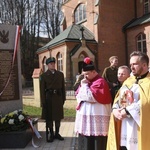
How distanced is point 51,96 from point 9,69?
1254 mm

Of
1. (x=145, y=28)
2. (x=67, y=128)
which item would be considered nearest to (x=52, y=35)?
(x=145, y=28)

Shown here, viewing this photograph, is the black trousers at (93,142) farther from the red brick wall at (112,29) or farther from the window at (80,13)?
the window at (80,13)

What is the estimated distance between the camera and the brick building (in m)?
21.8

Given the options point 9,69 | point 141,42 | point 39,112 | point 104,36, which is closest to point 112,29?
point 104,36

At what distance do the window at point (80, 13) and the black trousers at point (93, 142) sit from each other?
928 inches

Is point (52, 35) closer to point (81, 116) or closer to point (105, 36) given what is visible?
point (105, 36)

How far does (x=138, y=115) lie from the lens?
298cm

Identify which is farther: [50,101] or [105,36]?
[105,36]

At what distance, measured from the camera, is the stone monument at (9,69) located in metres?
5.90

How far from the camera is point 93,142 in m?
4.01

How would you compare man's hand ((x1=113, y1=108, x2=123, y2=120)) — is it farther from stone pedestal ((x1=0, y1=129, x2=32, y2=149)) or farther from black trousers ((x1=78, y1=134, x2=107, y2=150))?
stone pedestal ((x1=0, y1=129, x2=32, y2=149))

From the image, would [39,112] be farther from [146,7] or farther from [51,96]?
[146,7]

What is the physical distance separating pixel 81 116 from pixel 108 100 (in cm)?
50

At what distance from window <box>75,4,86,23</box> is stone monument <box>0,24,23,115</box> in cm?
2120
